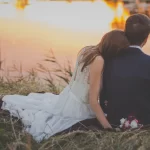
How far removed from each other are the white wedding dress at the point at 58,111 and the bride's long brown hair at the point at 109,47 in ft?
0.34

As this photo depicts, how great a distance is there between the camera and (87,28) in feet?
43.0

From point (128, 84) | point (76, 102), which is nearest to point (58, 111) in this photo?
point (76, 102)

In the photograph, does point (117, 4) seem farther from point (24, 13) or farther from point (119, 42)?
point (119, 42)

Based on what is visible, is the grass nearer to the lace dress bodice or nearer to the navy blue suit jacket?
the navy blue suit jacket

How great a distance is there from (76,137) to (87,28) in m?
9.15

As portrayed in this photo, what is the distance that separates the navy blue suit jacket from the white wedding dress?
172mm

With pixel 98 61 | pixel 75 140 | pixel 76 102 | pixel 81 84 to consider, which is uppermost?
pixel 98 61

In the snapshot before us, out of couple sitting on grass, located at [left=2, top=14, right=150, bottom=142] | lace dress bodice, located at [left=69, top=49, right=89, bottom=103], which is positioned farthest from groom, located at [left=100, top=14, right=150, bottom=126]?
lace dress bodice, located at [left=69, top=49, right=89, bottom=103]

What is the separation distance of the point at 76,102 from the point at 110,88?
0.92ft

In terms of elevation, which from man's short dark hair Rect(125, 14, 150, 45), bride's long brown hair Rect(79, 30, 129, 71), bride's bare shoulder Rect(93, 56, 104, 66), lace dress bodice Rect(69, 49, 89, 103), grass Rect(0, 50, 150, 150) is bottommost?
grass Rect(0, 50, 150, 150)

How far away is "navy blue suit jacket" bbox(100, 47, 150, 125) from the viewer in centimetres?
410

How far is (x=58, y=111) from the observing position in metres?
4.40

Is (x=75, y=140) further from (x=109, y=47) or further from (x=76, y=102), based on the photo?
(x=109, y=47)

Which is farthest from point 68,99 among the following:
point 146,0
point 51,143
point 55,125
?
point 146,0
